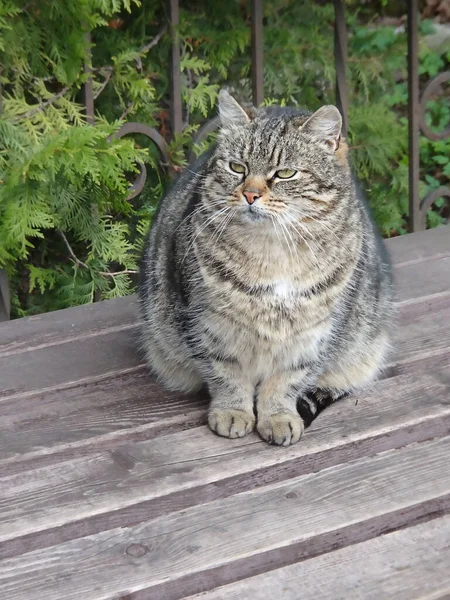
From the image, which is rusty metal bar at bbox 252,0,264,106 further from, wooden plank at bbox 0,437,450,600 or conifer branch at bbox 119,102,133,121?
wooden plank at bbox 0,437,450,600

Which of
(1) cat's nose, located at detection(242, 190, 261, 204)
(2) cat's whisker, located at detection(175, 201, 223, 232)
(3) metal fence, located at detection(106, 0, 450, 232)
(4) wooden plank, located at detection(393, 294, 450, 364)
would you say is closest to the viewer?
(1) cat's nose, located at detection(242, 190, 261, 204)

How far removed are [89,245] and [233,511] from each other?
1616mm

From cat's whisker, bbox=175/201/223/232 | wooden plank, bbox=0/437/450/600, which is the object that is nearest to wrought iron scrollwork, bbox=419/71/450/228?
cat's whisker, bbox=175/201/223/232

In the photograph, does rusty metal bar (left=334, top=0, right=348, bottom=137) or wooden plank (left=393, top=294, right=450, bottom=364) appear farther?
rusty metal bar (left=334, top=0, right=348, bottom=137)

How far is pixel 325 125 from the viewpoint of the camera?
215cm

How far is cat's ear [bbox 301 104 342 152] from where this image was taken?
213 cm

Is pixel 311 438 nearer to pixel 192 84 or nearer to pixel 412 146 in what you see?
pixel 412 146

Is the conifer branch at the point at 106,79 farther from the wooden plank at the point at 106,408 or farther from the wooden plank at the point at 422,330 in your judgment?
the wooden plank at the point at 422,330

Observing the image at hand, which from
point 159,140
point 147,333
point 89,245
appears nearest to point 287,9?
point 159,140

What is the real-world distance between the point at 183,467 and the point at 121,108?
180cm

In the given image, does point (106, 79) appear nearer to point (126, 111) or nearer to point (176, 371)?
point (126, 111)

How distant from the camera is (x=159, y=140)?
3.10 meters

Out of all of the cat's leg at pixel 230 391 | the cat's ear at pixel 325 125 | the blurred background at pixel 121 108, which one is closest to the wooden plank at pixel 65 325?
the blurred background at pixel 121 108

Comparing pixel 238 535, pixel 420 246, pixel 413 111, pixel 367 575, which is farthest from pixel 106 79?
pixel 367 575
